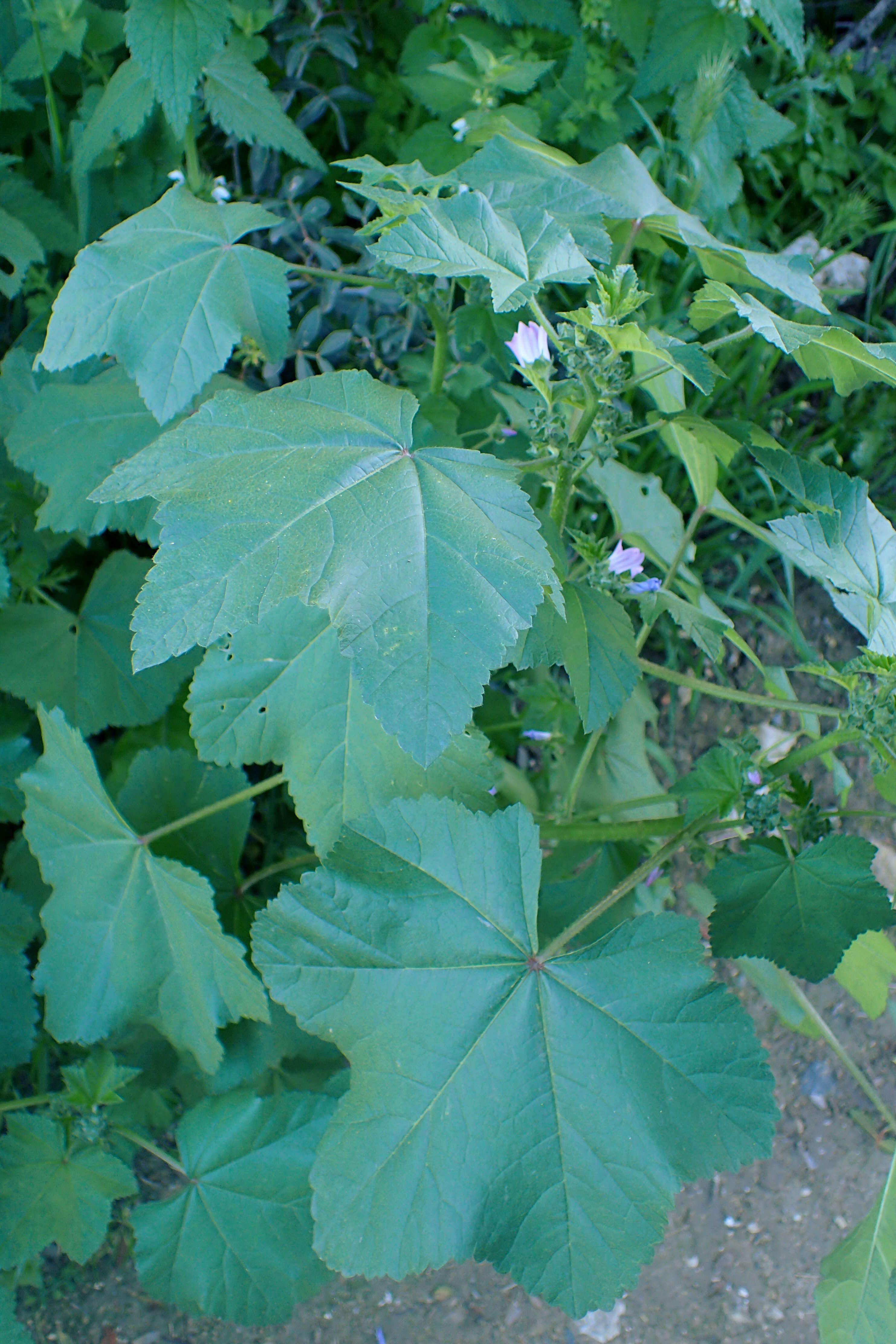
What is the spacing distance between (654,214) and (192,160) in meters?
1.04

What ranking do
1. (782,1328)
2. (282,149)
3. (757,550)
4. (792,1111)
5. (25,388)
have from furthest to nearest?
(757,550)
(792,1111)
(782,1328)
(282,149)
(25,388)

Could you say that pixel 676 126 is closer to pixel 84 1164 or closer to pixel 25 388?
pixel 25 388

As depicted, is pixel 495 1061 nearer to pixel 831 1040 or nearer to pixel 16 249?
pixel 831 1040

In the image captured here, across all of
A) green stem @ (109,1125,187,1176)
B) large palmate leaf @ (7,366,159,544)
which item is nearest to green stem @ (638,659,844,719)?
large palmate leaf @ (7,366,159,544)

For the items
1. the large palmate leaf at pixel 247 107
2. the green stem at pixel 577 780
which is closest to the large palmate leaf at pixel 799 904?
the green stem at pixel 577 780

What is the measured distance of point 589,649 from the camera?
1207 millimetres

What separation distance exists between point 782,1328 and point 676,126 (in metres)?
2.93

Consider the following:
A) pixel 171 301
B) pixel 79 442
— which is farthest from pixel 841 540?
pixel 79 442

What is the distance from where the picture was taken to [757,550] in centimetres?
262

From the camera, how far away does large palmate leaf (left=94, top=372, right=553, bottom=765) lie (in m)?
0.93

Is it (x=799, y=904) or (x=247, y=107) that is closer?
(x=799, y=904)

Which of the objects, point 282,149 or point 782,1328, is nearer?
point 282,149

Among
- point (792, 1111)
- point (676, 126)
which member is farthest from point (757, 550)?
point (792, 1111)

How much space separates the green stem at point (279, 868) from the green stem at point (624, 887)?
1.50 ft
